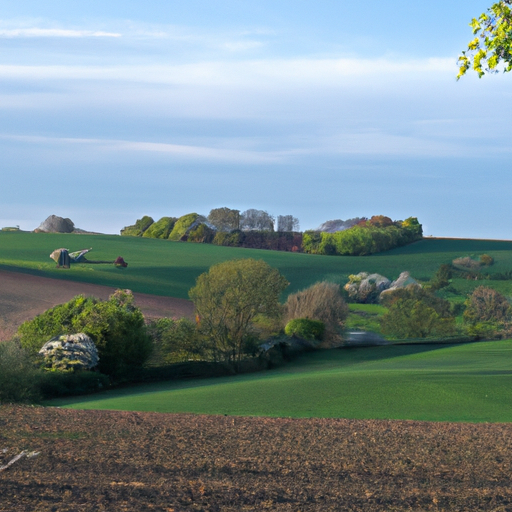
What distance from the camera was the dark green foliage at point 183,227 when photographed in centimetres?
6285

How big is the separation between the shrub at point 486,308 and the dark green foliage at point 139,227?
121ft

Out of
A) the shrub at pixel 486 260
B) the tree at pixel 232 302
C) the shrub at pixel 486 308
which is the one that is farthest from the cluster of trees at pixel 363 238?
the tree at pixel 232 302

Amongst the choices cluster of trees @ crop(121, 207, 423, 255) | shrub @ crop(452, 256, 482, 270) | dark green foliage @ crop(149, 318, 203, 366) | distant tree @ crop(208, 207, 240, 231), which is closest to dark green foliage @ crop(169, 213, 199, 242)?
cluster of trees @ crop(121, 207, 423, 255)

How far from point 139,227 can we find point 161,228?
3494 mm

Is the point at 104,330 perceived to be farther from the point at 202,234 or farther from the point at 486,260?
the point at 202,234

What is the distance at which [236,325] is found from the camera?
88.5ft

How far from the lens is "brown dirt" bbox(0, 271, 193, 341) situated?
99.7 ft

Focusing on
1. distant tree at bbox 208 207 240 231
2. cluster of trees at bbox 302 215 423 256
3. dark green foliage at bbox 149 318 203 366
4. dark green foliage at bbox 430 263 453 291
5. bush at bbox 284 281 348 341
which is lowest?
dark green foliage at bbox 149 318 203 366

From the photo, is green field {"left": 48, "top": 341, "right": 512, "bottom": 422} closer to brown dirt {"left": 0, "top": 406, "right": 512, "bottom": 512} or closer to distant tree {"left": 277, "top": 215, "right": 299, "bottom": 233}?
brown dirt {"left": 0, "top": 406, "right": 512, "bottom": 512}

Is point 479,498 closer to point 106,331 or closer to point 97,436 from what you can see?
point 97,436

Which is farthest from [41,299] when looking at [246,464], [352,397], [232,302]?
[246,464]

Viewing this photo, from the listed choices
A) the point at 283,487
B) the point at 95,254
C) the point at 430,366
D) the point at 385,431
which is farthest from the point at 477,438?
the point at 95,254

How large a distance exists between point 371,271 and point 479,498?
137 feet

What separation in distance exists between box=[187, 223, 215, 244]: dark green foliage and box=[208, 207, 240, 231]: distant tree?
744 mm
